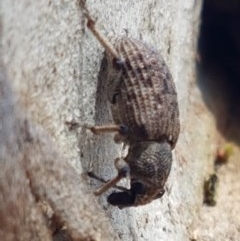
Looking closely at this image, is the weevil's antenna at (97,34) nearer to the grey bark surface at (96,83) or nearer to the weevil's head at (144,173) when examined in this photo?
the grey bark surface at (96,83)

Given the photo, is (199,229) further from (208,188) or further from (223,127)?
(223,127)

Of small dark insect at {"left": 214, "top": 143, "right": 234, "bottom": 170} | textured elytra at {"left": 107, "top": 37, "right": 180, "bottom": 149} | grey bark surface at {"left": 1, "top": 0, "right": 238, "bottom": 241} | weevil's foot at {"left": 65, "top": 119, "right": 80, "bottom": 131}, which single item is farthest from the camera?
small dark insect at {"left": 214, "top": 143, "right": 234, "bottom": 170}

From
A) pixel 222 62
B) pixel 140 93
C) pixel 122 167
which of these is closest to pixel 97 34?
pixel 140 93

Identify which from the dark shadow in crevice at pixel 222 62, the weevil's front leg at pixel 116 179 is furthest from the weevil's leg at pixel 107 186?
the dark shadow in crevice at pixel 222 62

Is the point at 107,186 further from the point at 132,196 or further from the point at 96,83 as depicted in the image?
Answer: the point at 96,83

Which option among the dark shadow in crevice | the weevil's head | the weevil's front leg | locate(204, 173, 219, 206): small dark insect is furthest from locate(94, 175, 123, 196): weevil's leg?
the dark shadow in crevice

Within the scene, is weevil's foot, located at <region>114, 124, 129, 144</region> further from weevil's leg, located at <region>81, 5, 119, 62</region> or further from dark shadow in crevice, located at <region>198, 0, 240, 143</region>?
dark shadow in crevice, located at <region>198, 0, 240, 143</region>
